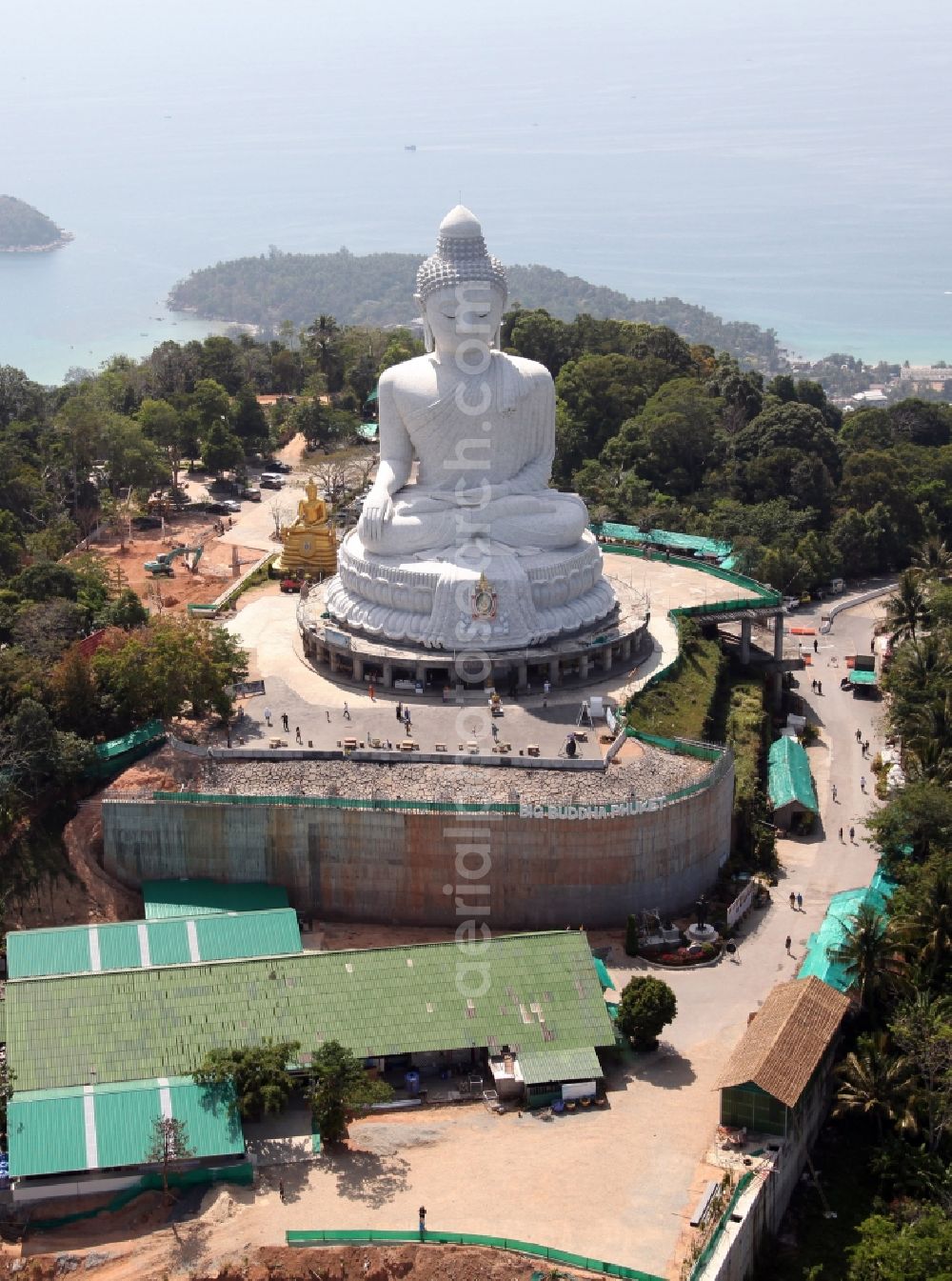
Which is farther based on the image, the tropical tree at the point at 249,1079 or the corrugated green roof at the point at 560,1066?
the corrugated green roof at the point at 560,1066

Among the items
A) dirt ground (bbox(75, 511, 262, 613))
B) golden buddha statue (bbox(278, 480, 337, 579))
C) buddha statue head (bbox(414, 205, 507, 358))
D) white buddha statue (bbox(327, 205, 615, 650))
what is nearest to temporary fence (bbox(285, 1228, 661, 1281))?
white buddha statue (bbox(327, 205, 615, 650))

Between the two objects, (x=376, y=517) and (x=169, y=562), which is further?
(x=169, y=562)

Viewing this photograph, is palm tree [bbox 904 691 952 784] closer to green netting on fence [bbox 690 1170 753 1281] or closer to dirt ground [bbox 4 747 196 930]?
green netting on fence [bbox 690 1170 753 1281]

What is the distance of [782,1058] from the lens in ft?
80.9

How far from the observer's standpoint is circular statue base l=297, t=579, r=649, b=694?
34.5 m

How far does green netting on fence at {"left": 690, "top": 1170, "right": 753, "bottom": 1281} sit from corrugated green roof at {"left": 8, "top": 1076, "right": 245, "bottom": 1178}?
6.53 m

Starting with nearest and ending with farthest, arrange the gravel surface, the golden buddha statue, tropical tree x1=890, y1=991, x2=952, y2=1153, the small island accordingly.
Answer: tropical tree x1=890, y1=991, x2=952, y2=1153
the gravel surface
the golden buddha statue
the small island

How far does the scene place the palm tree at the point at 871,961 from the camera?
26.8m

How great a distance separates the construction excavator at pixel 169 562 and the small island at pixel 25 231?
134855 millimetres

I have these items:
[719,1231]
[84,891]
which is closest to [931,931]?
[719,1231]

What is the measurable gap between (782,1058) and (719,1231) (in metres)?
3.20

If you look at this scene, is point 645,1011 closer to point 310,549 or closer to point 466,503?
point 466,503

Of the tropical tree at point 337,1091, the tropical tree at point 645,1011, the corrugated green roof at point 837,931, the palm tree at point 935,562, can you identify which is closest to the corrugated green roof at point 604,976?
the tropical tree at point 645,1011

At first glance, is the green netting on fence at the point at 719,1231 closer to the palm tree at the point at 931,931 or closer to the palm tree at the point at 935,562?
the palm tree at the point at 931,931
